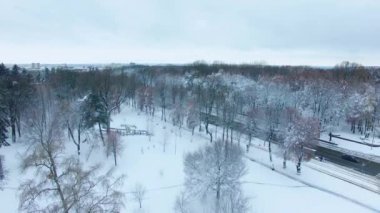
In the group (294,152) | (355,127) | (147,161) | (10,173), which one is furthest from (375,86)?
(10,173)

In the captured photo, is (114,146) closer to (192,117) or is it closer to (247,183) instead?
(247,183)

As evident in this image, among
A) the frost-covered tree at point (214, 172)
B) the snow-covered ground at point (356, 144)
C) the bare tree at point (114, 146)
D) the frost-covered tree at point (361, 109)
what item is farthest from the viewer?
the frost-covered tree at point (361, 109)

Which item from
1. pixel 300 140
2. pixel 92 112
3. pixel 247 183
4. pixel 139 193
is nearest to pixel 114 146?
pixel 92 112

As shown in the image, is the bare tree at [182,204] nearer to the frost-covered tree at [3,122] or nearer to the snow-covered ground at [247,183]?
the snow-covered ground at [247,183]

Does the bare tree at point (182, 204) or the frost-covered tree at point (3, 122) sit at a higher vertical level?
the frost-covered tree at point (3, 122)

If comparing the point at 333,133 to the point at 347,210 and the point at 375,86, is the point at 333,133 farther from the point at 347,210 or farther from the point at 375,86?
the point at 347,210

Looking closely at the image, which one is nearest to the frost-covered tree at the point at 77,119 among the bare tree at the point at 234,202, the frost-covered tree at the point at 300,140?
the bare tree at the point at 234,202
